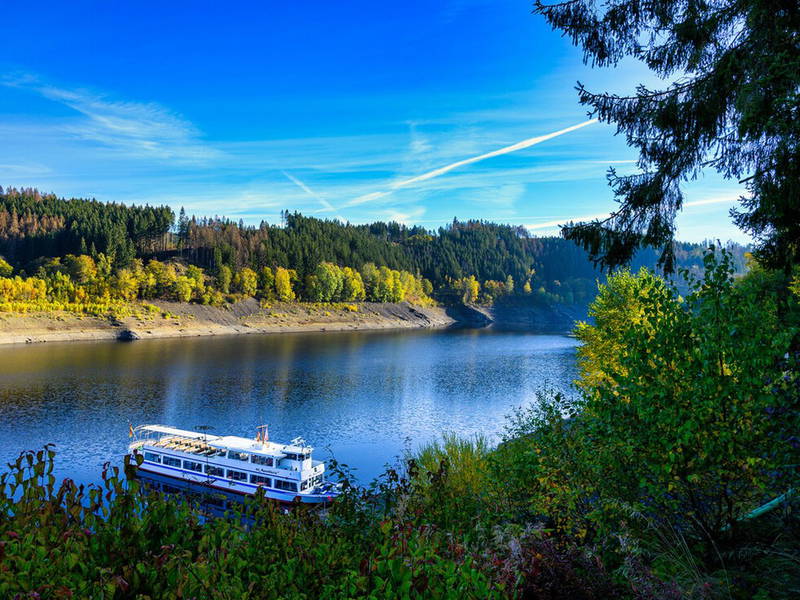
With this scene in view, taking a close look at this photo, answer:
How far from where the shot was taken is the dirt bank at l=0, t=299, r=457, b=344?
10244 cm

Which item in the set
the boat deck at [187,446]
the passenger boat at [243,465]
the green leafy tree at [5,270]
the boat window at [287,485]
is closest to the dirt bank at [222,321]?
the green leafy tree at [5,270]

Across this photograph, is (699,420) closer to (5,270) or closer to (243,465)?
(243,465)

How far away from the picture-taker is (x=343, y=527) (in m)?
6.40

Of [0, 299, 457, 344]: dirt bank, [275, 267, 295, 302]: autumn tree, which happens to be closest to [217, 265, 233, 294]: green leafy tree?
[0, 299, 457, 344]: dirt bank

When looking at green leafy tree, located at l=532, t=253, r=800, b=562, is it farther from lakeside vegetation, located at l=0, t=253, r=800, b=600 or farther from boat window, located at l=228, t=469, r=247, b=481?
boat window, located at l=228, t=469, r=247, b=481

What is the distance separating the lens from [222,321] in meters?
134

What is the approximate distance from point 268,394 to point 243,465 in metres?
24.9

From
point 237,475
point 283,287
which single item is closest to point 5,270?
point 283,287

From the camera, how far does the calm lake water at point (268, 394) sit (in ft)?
119

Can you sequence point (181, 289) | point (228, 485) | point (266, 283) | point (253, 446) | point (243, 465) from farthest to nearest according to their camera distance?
point (266, 283) → point (181, 289) → point (253, 446) → point (243, 465) → point (228, 485)

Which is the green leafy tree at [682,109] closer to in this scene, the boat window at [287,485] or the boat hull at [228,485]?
the boat hull at [228,485]

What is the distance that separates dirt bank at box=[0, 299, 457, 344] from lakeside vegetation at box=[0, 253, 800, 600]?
375 feet

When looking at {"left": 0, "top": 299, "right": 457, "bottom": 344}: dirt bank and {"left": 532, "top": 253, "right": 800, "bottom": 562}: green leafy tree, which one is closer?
{"left": 532, "top": 253, "right": 800, "bottom": 562}: green leafy tree

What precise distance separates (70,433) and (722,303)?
41.9 m
